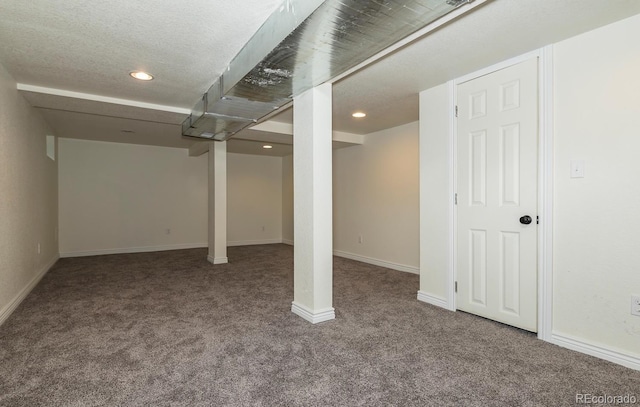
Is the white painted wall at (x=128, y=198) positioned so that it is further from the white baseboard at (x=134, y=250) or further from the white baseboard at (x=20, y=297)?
the white baseboard at (x=20, y=297)

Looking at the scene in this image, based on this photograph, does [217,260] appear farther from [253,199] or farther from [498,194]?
[498,194]

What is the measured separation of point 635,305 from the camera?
6.70 feet

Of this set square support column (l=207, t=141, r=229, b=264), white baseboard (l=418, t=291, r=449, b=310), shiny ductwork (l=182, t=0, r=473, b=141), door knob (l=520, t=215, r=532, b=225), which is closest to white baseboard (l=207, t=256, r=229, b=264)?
square support column (l=207, t=141, r=229, b=264)

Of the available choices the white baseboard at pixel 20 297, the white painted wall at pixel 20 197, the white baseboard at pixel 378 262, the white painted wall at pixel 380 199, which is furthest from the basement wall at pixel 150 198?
the white baseboard at pixel 378 262

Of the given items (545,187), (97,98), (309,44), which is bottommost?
(545,187)

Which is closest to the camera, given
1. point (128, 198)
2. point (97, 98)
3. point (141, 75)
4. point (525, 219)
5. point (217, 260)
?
point (525, 219)

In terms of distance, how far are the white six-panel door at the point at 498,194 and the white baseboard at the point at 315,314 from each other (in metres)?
1.20

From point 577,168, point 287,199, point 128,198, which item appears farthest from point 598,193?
point 128,198

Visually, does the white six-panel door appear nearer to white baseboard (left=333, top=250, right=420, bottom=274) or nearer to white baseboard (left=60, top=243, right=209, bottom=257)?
white baseboard (left=333, top=250, right=420, bottom=274)

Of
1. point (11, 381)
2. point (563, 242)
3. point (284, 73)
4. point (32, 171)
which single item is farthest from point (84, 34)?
point (563, 242)

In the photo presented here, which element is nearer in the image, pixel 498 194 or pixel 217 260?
pixel 498 194

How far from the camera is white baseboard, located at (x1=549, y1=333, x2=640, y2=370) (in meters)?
2.04

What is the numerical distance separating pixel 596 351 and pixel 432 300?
1316mm

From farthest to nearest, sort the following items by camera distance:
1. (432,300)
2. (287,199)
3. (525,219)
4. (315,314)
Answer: (287,199) < (432,300) < (315,314) < (525,219)
